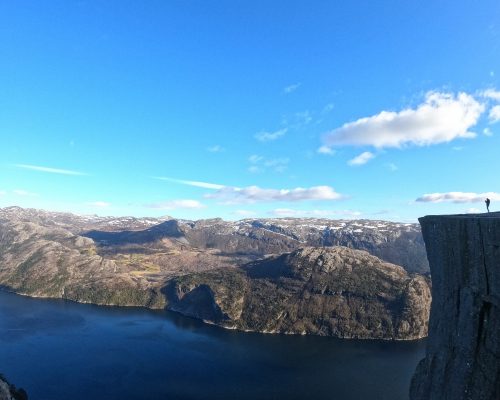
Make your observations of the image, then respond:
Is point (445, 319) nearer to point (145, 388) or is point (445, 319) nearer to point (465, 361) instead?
point (465, 361)

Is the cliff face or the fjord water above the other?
the cliff face

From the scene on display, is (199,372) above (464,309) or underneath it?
underneath

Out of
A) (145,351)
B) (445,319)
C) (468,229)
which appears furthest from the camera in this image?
(145,351)

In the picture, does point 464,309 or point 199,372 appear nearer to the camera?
point 464,309

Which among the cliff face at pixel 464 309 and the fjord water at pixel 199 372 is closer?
the cliff face at pixel 464 309

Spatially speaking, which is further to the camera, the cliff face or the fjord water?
the fjord water

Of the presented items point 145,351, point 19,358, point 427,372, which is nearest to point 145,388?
point 145,351

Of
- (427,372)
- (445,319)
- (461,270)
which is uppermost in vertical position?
(461,270)

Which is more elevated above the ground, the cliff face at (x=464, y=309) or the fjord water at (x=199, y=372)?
the cliff face at (x=464, y=309)
